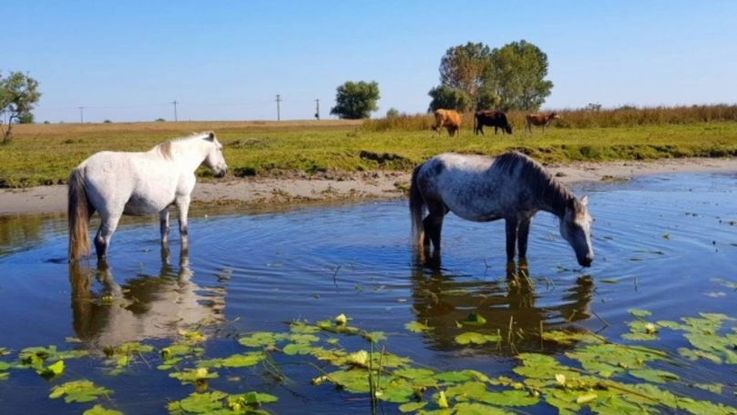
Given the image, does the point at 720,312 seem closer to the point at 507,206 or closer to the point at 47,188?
the point at 507,206

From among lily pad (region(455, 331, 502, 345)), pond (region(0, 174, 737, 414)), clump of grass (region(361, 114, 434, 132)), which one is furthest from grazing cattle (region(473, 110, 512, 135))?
lily pad (region(455, 331, 502, 345))

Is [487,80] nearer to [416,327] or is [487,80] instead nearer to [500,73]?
[500,73]

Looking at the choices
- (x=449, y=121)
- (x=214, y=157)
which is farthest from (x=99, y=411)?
(x=449, y=121)

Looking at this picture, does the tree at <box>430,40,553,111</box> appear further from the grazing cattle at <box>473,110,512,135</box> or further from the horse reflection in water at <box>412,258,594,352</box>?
the horse reflection in water at <box>412,258,594,352</box>

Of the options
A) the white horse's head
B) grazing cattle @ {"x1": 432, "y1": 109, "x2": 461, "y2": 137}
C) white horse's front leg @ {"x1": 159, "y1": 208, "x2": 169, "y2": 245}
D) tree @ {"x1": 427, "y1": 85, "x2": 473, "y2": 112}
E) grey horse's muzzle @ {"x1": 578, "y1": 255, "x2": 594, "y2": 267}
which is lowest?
grey horse's muzzle @ {"x1": 578, "y1": 255, "x2": 594, "y2": 267}

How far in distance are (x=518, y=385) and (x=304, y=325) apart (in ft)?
7.96

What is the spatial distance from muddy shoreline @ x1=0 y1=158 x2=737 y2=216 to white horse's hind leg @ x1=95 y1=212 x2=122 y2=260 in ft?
19.4

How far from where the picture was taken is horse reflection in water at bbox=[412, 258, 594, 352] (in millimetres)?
6504

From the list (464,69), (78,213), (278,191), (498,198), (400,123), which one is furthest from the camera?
(464,69)

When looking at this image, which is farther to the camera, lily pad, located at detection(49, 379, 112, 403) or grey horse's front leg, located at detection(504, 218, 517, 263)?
grey horse's front leg, located at detection(504, 218, 517, 263)

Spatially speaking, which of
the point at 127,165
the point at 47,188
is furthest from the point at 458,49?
the point at 127,165

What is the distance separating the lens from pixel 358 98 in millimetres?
101688

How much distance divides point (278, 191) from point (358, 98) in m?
85.9

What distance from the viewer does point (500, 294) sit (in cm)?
804
